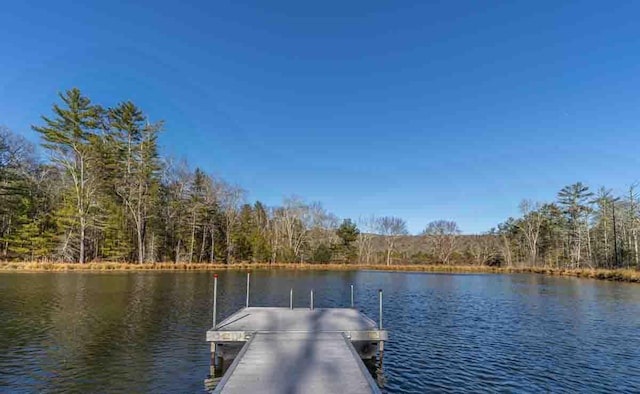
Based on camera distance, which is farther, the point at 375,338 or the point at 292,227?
the point at 292,227

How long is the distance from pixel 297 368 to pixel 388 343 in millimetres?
5614

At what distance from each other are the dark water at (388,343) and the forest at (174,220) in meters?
20.5

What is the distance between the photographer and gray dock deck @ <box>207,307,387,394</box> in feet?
17.2

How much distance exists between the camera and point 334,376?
18.6ft

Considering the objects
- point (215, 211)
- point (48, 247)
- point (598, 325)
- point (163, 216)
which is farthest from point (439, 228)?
point (48, 247)

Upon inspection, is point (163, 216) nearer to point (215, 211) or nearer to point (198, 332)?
point (215, 211)

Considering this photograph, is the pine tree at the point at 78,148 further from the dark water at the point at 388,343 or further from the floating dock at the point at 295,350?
the floating dock at the point at 295,350

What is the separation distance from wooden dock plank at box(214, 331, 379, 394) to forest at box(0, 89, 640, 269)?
36.1 meters

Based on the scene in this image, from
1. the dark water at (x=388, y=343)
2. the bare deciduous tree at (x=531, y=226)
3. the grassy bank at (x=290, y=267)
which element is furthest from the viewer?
the bare deciduous tree at (x=531, y=226)

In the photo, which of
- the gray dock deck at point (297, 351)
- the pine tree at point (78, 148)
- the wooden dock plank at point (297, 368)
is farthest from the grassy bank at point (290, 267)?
the wooden dock plank at point (297, 368)

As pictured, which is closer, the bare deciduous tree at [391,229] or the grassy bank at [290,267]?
the grassy bank at [290,267]

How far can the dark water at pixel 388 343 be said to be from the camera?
7559 millimetres

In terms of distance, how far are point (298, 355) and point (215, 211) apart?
44204 millimetres

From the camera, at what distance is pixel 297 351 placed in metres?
7.19
